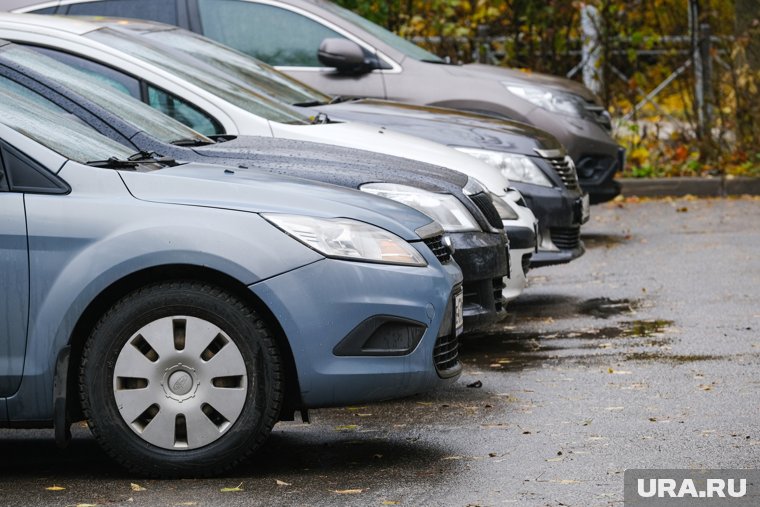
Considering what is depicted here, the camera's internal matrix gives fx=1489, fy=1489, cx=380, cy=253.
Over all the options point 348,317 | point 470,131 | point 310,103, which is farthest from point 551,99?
point 348,317

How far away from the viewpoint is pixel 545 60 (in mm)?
17344

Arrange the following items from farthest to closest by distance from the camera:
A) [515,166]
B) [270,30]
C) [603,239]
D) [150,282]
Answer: [603,239]
[270,30]
[515,166]
[150,282]

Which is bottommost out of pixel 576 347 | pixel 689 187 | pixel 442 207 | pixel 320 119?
pixel 689 187

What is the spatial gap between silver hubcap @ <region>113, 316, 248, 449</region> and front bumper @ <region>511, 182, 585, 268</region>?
4313mm

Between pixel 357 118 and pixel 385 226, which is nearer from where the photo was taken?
pixel 385 226

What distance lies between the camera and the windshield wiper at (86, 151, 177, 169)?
5469 mm

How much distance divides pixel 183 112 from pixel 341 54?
269 cm

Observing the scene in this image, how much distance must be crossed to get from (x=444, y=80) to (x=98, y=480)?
630cm

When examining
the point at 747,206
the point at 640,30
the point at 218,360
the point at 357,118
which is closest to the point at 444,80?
the point at 357,118

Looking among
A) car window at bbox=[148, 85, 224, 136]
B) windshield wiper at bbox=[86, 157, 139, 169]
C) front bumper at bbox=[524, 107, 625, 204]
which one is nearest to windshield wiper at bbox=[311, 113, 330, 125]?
car window at bbox=[148, 85, 224, 136]

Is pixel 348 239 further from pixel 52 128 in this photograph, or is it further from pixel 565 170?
pixel 565 170

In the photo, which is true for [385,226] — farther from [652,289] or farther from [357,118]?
[652,289]

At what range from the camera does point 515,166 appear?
30.9 ft

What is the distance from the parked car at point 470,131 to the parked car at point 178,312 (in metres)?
3.49
